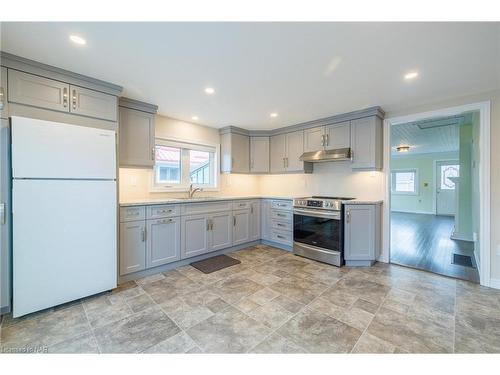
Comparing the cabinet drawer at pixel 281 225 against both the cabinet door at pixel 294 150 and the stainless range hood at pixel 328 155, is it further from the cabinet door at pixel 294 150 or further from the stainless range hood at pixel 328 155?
the stainless range hood at pixel 328 155

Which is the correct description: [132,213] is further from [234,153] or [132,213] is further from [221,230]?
[234,153]

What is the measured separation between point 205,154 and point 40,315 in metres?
3.02

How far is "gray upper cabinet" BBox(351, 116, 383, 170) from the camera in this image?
3156mm

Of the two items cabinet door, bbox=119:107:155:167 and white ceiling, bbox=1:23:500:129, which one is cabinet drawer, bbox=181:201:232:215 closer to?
cabinet door, bbox=119:107:155:167

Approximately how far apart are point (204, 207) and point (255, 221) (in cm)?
117

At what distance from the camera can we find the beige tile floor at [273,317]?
1567mm

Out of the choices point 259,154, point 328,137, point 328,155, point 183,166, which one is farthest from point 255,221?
point 328,137

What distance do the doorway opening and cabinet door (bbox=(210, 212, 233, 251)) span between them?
2.53 m

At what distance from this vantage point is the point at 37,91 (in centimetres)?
199

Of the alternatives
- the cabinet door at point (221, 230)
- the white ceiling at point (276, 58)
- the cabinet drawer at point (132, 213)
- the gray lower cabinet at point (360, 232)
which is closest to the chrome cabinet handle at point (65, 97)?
the white ceiling at point (276, 58)

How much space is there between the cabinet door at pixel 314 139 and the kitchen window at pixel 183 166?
171cm

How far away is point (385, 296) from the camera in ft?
7.45
